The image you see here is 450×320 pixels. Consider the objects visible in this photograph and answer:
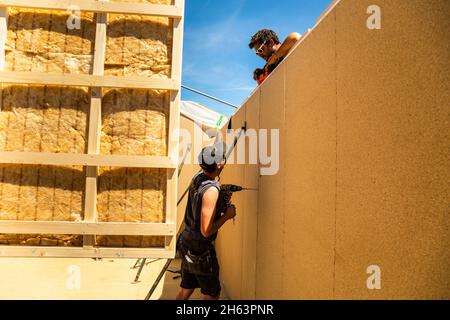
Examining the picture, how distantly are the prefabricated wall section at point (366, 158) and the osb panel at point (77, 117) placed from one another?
1.01 m

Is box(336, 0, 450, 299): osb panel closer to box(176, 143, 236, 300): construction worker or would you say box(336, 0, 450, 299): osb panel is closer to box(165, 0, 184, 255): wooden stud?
box(165, 0, 184, 255): wooden stud

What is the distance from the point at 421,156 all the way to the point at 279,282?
1.93 metres

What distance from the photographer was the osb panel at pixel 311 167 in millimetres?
1971

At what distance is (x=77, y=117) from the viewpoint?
8.21 ft

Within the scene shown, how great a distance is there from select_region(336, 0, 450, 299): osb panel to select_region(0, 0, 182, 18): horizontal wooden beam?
132 cm

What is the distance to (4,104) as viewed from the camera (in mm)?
2459

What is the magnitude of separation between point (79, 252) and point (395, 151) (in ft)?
7.13

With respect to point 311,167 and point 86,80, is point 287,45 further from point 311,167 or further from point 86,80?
point 86,80

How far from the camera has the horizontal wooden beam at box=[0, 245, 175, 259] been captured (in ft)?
8.05

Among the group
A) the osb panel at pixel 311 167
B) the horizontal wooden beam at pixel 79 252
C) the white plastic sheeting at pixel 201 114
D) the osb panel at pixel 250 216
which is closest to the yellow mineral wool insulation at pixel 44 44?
the horizontal wooden beam at pixel 79 252

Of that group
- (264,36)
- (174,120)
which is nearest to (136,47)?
(174,120)

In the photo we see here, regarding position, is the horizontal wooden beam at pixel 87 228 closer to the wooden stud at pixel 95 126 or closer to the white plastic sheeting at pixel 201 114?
the wooden stud at pixel 95 126
